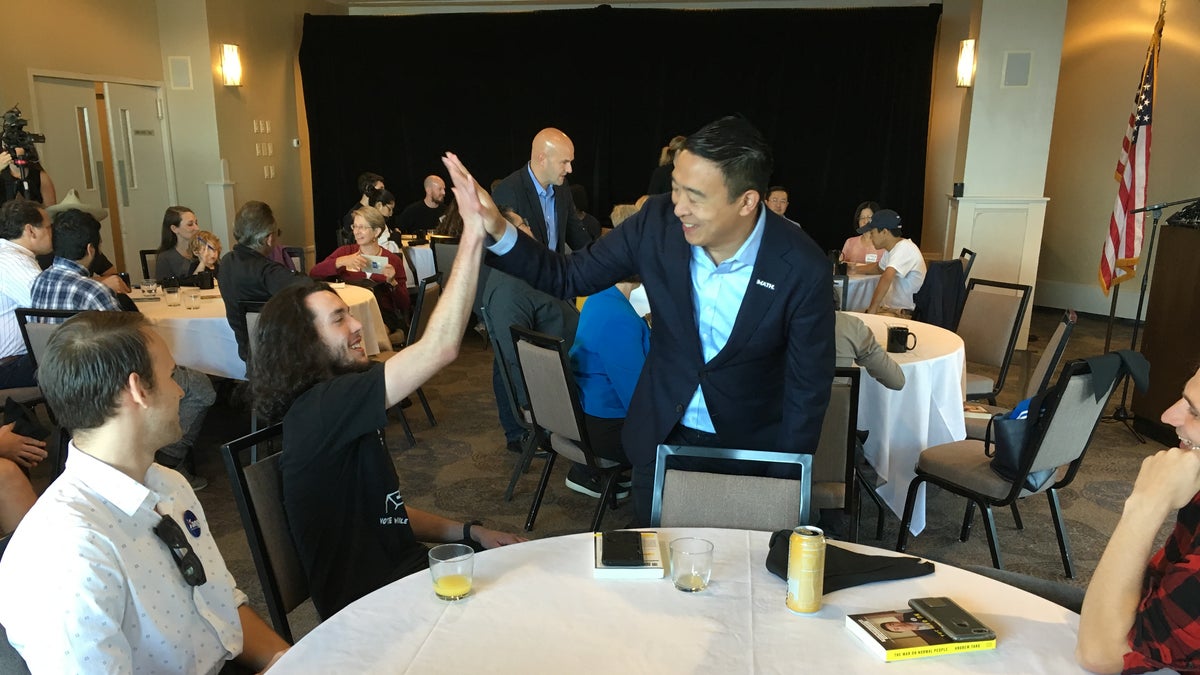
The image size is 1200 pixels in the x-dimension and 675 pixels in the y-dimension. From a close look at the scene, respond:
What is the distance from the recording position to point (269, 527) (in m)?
1.83

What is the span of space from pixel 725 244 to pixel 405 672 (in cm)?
125

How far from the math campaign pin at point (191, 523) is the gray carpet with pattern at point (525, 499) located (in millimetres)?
1348

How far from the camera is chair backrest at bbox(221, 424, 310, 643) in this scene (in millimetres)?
1769

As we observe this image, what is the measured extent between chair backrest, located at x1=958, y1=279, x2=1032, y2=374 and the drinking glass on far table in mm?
3339

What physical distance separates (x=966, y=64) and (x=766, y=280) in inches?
248

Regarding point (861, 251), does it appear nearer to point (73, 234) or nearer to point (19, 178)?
point (73, 234)

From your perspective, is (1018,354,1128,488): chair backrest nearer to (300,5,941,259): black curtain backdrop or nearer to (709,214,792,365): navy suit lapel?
(709,214,792,365): navy suit lapel

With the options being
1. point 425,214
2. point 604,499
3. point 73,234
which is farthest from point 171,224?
point 604,499

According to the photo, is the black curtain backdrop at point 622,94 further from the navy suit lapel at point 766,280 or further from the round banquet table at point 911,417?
the navy suit lapel at point 766,280

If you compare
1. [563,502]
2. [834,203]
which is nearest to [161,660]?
[563,502]

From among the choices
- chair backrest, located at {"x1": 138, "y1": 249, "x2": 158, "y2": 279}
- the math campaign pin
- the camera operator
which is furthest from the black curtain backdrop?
the math campaign pin

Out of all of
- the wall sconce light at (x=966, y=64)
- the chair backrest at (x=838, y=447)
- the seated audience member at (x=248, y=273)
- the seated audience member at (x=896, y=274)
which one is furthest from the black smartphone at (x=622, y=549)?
the wall sconce light at (x=966, y=64)

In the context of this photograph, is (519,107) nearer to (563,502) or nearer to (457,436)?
(457,436)

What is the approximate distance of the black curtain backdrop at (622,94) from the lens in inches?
355
